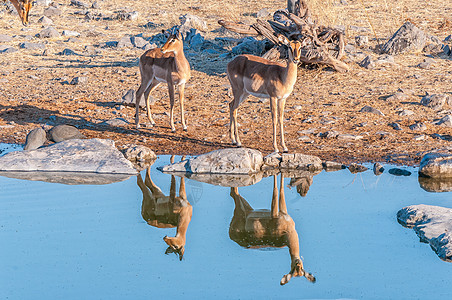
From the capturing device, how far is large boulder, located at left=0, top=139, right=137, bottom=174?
8984 mm

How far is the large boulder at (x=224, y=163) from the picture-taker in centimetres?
886

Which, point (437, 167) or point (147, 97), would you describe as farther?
point (147, 97)

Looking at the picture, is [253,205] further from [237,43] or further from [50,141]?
[237,43]

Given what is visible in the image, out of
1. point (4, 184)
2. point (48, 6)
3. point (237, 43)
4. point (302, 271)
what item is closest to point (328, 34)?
point (237, 43)

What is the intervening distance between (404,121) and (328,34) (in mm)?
3355

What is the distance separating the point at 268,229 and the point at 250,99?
6149 mm

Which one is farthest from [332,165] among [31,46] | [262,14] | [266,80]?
[262,14]

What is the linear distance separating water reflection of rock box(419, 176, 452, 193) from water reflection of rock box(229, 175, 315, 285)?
1.90m

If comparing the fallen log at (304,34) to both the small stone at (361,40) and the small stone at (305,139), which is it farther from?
the small stone at (305,139)

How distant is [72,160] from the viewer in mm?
9102

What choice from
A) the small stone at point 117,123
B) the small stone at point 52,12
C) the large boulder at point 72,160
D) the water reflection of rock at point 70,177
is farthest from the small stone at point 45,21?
the water reflection of rock at point 70,177

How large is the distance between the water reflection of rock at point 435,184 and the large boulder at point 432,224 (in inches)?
45.9

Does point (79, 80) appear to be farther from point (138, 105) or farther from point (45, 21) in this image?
point (45, 21)

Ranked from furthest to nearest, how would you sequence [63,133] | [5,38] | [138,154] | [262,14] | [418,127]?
1. [262,14]
2. [5,38]
3. [418,127]
4. [63,133]
5. [138,154]
